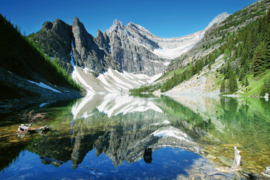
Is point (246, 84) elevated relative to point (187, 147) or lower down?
elevated

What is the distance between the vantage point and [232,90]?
65.4m

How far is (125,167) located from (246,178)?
575 cm

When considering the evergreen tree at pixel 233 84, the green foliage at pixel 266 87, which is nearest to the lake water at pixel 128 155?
the green foliage at pixel 266 87

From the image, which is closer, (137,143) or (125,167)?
(125,167)

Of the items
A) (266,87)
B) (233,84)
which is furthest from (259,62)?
(266,87)

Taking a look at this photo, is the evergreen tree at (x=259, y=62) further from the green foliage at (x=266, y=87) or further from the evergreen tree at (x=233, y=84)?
the green foliage at (x=266, y=87)

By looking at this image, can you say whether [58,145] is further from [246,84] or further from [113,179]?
[246,84]

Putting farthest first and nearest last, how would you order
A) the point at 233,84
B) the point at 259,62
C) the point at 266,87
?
1. the point at 233,84
2. the point at 259,62
3. the point at 266,87

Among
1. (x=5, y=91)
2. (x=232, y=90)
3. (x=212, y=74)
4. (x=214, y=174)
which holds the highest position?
(x=212, y=74)

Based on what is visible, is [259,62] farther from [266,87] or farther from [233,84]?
[266,87]

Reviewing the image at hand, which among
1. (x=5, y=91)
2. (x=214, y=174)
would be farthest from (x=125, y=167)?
(x=5, y=91)

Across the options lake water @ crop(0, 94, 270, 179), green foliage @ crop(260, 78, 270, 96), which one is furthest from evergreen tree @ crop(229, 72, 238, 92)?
lake water @ crop(0, 94, 270, 179)

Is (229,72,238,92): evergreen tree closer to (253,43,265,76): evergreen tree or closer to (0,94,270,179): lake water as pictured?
(253,43,265,76): evergreen tree

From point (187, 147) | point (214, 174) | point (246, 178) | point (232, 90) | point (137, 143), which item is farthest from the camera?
point (232, 90)
